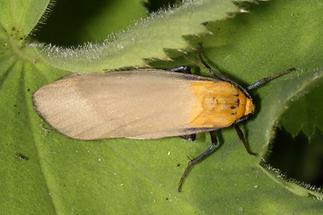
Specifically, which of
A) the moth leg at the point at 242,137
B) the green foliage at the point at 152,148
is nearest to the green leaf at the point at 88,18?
the green foliage at the point at 152,148

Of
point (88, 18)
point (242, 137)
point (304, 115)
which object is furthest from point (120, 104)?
point (304, 115)

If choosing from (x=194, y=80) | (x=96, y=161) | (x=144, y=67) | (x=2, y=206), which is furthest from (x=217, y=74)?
(x=2, y=206)

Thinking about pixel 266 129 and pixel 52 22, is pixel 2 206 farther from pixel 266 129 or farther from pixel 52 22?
pixel 266 129

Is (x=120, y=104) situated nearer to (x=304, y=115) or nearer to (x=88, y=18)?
(x=88, y=18)

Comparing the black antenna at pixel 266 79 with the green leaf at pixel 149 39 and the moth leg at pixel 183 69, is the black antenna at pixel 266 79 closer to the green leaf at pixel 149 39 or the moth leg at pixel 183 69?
the moth leg at pixel 183 69

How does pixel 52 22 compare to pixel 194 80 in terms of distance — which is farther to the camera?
pixel 52 22

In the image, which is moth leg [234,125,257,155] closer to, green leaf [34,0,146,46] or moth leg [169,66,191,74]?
moth leg [169,66,191,74]

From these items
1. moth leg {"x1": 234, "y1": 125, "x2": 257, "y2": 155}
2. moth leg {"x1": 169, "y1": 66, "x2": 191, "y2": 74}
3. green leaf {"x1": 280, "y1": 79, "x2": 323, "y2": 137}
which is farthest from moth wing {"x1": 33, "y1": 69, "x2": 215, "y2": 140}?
green leaf {"x1": 280, "y1": 79, "x2": 323, "y2": 137}
